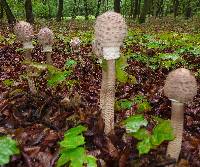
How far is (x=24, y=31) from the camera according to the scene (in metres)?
4.94

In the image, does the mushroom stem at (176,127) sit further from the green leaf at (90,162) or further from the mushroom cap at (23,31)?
the mushroom cap at (23,31)

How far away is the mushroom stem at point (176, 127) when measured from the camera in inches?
135

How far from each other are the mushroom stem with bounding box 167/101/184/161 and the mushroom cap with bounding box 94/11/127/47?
803 millimetres

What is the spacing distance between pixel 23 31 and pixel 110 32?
1.83m

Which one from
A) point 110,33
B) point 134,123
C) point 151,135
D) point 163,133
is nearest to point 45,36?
point 110,33

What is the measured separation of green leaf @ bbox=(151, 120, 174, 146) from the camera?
3369 mm

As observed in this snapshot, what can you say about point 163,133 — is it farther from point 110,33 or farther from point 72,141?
point 110,33

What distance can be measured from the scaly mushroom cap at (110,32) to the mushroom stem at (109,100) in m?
0.21

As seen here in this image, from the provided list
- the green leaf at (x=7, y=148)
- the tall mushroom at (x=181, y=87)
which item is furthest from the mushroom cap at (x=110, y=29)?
the green leaf at (x=7, y=148)

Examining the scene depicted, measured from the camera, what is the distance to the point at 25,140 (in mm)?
4055

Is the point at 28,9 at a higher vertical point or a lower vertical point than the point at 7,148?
higher

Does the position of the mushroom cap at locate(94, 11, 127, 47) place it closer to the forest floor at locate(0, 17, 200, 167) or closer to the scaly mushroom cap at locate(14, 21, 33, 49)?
the forest floor at locate(0, 17, 200, 167)

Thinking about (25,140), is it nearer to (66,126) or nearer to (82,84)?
(66,126)

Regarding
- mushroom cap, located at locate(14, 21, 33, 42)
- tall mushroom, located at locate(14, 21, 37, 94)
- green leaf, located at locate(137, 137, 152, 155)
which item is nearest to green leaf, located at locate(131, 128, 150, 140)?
green leaf, located at locate(137, 137, 152, 155)
